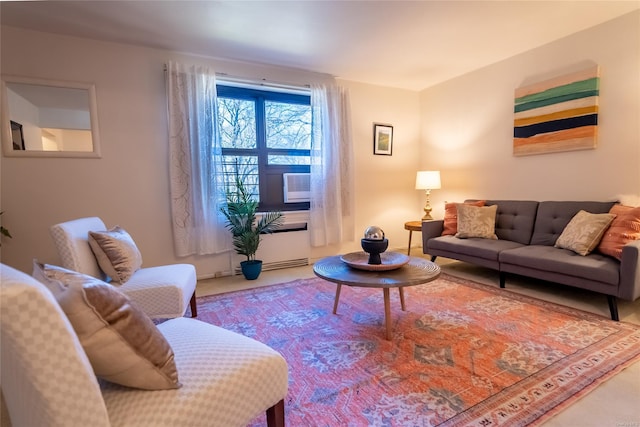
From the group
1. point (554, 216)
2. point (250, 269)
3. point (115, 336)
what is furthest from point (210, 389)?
point (554, 216)

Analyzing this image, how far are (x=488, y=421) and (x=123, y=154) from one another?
3.46 meters

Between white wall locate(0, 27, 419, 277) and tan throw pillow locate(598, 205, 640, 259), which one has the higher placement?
white wall locate(0, 27, 419, 277)

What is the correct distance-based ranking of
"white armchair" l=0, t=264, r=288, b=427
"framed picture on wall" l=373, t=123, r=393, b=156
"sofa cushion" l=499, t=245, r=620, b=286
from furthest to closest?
"framed picture on wall" l=373, t=123, r=393, b=156 < "sofa cushion" l=499, t=245, r=620, b=286 < "white armchair" l=0, t=264, r=288, b=427

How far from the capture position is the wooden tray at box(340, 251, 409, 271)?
2105mm

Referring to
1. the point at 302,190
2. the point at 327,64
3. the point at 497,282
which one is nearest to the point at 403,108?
the point at 327,64

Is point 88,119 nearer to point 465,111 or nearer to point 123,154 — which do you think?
point 123,154

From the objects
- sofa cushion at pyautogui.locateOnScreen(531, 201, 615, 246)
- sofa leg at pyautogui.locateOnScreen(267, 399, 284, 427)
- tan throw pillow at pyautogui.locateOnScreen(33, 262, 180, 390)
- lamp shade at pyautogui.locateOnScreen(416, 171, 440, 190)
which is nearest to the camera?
tan throw pillow at pyautogui.locateOnScreen(33, 262, 180, 390)

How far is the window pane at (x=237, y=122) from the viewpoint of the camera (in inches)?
139

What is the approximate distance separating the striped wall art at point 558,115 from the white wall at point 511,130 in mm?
77

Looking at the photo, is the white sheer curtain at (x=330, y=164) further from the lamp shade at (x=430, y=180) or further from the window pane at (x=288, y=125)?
the lamp shade at (x=430, y=180)

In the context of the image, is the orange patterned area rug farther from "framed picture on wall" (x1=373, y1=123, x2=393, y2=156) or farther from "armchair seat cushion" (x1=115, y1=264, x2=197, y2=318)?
"framed picture on wall" (x1=373, y1=123, x2=393, y2=156)

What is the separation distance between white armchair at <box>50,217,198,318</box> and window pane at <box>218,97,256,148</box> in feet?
5.84

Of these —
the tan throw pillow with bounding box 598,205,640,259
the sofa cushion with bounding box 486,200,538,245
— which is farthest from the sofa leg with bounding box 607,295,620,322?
the sofa cushion with bounding box 486,200,538,245

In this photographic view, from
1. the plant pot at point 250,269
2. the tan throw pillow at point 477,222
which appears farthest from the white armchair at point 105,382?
the tan throw pillow at point 477,222
